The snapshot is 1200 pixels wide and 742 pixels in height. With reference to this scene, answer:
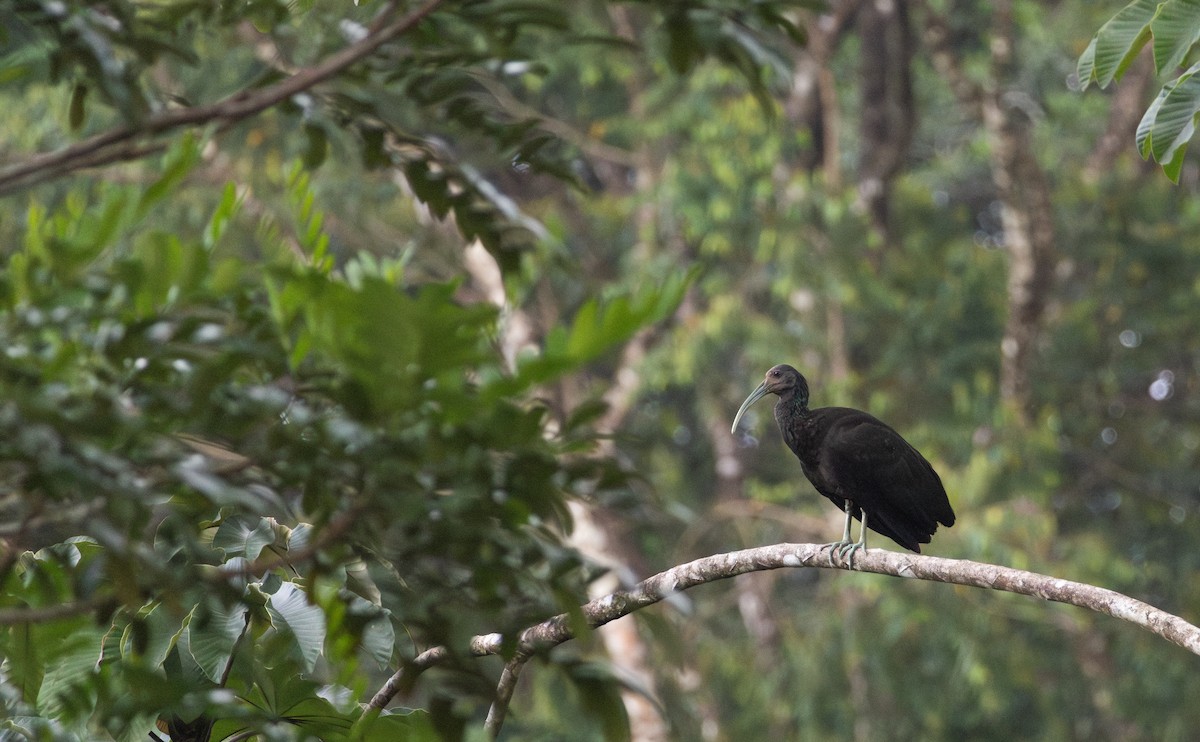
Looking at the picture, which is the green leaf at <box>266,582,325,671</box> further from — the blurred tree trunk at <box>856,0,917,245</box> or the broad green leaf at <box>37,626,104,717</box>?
the blurred tree trunk at <box>856,0,917,245</box>

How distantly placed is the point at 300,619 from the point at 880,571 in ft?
4.46

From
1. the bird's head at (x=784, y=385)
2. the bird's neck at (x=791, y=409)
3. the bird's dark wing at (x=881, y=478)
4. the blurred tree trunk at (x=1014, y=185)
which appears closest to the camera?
the bird's dark wing at (x=881, y=478)

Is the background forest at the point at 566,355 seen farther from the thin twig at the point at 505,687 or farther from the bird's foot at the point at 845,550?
the bird's foot at the point at 845,550

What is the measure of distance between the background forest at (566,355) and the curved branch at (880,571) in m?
0.19

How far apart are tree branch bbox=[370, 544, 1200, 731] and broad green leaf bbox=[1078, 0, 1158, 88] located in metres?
0.92

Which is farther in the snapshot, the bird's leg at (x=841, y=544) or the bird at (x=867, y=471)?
the bird at (x=867, y=471)

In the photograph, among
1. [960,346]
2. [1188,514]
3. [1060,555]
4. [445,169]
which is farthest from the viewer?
[1188,514]

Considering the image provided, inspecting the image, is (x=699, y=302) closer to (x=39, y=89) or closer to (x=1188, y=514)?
(x=1188, y=514)

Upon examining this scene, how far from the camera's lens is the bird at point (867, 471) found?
4.20 metres

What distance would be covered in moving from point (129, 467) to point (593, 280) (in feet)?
37.3

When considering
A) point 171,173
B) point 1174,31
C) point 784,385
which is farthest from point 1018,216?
point 171,173

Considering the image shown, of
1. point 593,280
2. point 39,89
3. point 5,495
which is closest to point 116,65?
point 5,495

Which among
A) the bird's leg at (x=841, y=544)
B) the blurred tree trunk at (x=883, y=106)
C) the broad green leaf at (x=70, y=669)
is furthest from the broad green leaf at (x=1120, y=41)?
the blurred tree trunk at (x=883, y=106)

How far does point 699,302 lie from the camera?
13.3 m
